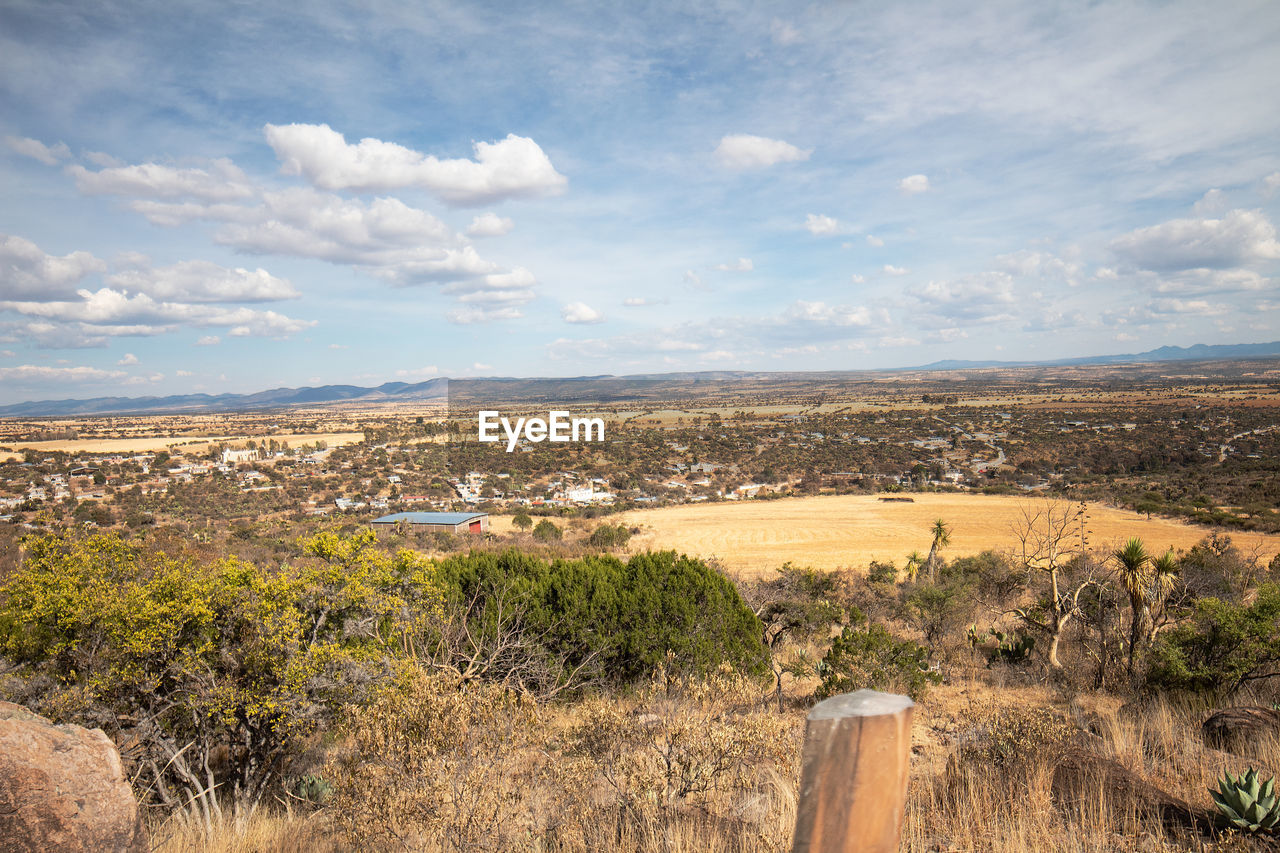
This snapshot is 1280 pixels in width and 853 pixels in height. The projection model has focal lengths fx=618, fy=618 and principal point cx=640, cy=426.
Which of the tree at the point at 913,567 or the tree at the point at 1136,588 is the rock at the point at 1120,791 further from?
the tree at the point at 913,567

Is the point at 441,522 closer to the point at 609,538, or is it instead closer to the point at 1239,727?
the point at 609,538

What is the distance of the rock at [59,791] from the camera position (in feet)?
9.45

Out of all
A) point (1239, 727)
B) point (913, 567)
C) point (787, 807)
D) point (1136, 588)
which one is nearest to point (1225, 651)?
point (1136, 588)

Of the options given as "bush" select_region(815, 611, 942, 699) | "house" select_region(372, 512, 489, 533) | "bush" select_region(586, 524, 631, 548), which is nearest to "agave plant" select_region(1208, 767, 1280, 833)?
"bush" select_region(815, 611, 942, 699)

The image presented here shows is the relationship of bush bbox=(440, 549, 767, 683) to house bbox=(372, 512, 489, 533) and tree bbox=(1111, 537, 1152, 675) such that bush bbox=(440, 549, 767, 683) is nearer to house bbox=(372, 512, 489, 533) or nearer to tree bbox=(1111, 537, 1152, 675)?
tree bbox=(1111, 537, 1152, 675)

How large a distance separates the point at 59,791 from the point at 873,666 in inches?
301

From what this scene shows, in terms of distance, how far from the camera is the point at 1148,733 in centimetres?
559

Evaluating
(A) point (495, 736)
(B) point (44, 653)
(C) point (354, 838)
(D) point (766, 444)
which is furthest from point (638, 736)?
(D) point (766, 444)

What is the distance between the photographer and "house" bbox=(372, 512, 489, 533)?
2748 centimetres

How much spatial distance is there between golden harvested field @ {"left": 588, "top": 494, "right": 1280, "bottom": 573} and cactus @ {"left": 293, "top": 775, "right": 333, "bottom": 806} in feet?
56.0

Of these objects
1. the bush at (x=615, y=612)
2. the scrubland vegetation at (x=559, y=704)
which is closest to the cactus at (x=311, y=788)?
the scrubland vegetation at (x=559, y=704)

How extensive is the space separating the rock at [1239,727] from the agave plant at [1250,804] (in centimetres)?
195

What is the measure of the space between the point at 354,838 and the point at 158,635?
3319mm

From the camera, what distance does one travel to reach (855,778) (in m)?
1.60
